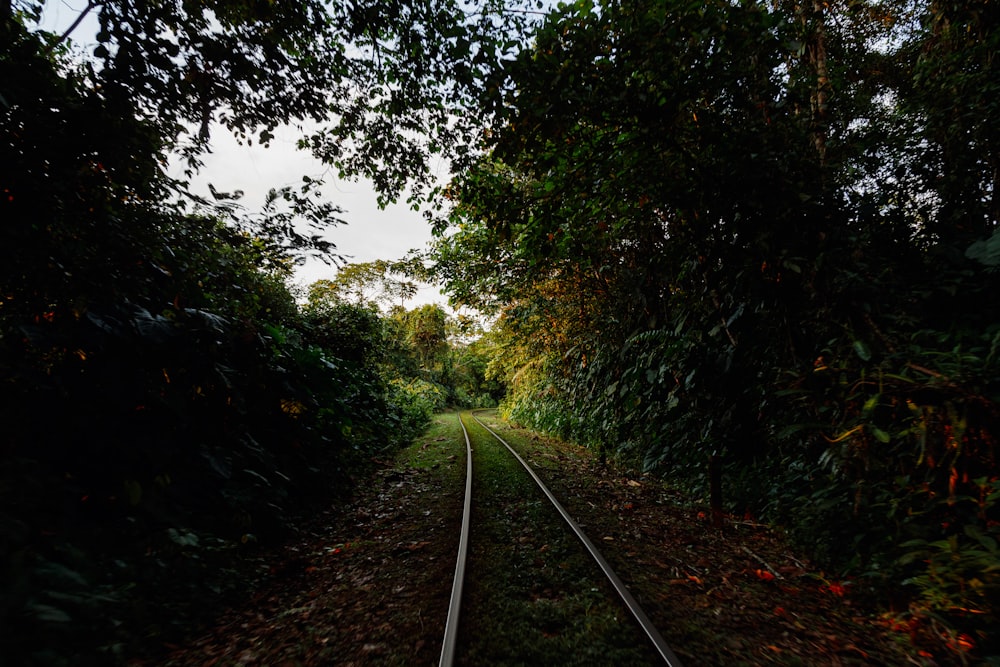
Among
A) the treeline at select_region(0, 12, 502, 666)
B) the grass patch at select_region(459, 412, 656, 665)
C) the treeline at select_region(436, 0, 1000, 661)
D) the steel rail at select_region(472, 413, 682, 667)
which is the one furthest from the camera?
the treeline at select_region(436, 0, 1000, 661)

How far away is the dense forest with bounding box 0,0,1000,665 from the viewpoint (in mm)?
2557

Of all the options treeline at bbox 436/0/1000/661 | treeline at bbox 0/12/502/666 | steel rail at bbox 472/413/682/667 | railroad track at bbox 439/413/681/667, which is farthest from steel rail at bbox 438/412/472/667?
treeline at bbox 436/0/1000/661

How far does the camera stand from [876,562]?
11.3 feet

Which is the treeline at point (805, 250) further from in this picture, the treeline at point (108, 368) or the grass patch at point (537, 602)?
the treeline at point (108, 368)

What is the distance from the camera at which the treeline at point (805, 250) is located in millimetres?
3172

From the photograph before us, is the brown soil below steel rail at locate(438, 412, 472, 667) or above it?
below

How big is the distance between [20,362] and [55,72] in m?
1.74

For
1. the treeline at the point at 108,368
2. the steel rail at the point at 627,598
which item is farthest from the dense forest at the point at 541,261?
the steel rail at the point at 627,598

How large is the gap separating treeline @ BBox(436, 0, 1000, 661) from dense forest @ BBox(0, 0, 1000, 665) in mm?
31

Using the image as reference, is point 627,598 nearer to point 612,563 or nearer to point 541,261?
point 612,563

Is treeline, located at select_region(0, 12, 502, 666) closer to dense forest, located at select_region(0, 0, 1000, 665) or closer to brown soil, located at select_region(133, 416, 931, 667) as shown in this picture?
dense forest, located at select_region(0, 0, 1000, 665)

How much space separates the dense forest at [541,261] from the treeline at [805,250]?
1.2 inches

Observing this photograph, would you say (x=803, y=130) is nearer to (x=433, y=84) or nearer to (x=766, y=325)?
(x=766, y=325)

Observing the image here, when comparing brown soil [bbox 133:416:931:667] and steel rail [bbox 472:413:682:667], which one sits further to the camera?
brown soil [bbox 133:416:931:667]
